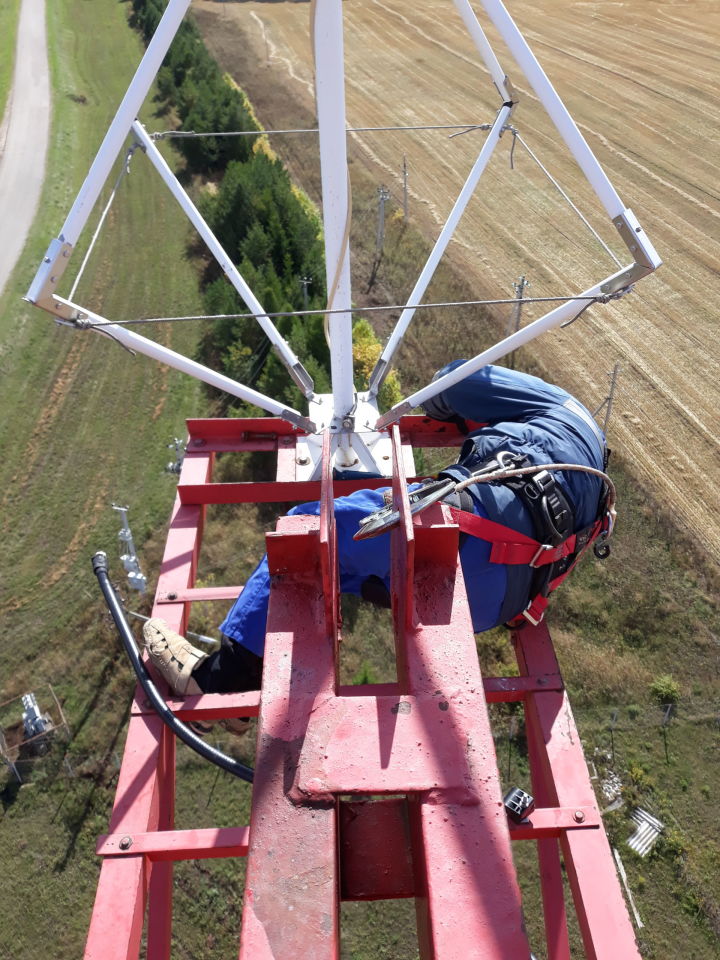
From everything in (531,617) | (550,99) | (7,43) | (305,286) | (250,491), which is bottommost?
(531,617)

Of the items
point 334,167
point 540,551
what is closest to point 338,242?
point 334,167

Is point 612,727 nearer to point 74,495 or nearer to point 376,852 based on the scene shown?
point 376,852

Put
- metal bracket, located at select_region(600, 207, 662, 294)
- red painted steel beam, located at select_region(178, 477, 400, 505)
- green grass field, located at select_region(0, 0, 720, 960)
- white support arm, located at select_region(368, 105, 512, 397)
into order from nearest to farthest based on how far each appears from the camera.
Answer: metal bracket, located at select_region(600, 207, 662, 294), red painted steel beam, located at select_region(178, 477, 400, 505), white support arm, located at select_region(368, 105, 512, 397), green grass field, located at select_region(0, 0, 720, 960)

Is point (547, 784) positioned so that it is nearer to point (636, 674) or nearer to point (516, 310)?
point (636, 674)

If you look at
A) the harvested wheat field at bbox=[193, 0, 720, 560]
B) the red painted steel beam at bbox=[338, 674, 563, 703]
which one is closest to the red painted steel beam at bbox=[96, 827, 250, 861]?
the red painted steel beam at bbox=[338, 674, 563, 703]

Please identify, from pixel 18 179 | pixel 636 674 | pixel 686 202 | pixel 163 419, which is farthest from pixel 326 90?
pixel 18 179

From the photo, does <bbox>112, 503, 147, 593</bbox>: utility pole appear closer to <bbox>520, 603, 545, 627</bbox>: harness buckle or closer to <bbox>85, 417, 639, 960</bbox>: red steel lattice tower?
<bbox>85, 417, 639, 960</bbox>: red steel lattice tower

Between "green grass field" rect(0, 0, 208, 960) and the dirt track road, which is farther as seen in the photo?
the dirt track road

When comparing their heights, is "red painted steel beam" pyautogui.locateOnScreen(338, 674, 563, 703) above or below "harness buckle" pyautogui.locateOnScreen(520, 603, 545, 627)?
below
